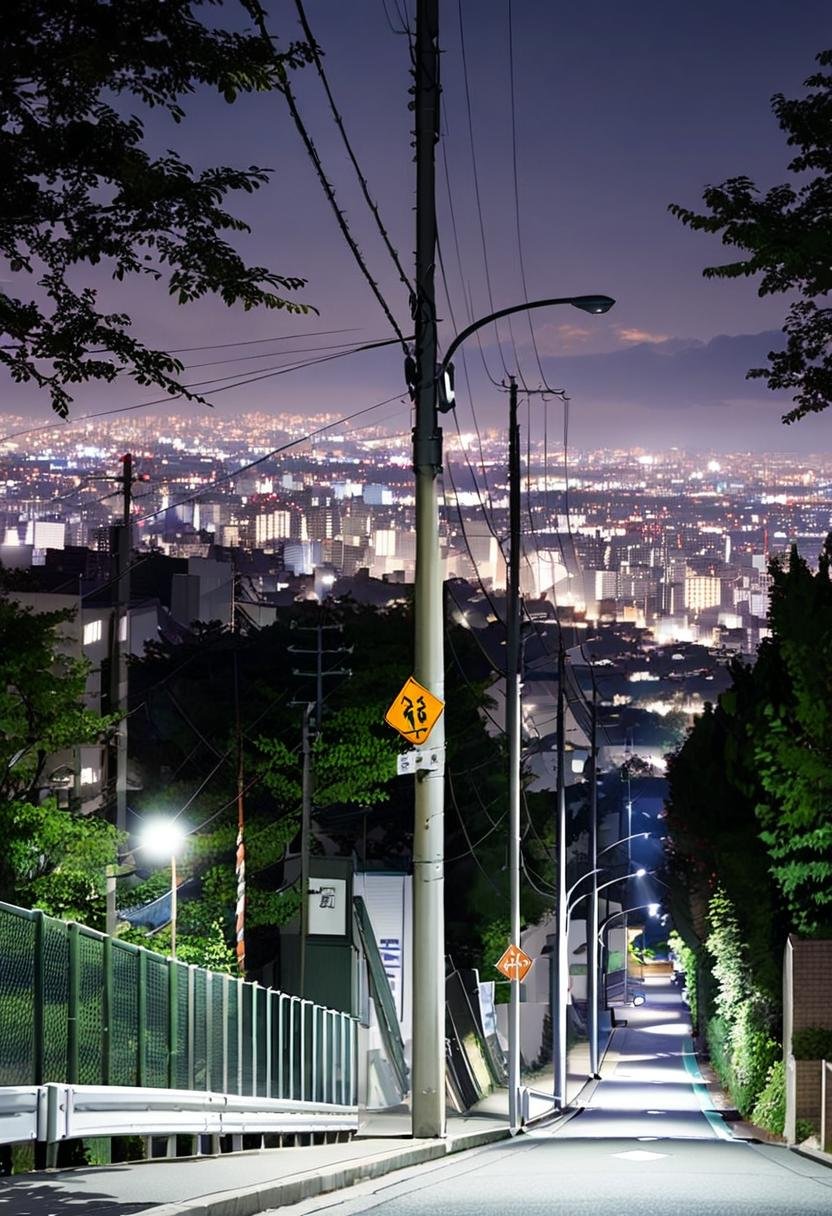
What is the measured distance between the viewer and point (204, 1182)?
1394cm

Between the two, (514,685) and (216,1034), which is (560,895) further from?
(216,1034)

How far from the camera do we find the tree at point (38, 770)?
3519cm

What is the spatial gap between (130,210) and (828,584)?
22.2 metres

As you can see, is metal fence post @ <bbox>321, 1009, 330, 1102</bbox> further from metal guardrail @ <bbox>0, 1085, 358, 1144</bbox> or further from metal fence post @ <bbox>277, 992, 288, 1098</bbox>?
metal guardrail @ <bbox>0, 1085, 358, 1144</bbox>

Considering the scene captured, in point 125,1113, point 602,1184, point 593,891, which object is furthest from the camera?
point 593,891

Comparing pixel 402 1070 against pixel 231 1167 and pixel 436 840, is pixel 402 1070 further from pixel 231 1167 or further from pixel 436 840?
pixel 231 1167

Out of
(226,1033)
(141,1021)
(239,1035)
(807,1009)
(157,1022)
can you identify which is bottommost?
(807,1009)

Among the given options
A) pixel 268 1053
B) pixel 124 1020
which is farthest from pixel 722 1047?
pixel 124 1020

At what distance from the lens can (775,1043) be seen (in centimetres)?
4288

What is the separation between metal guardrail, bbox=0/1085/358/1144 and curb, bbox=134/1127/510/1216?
1374 millimetres

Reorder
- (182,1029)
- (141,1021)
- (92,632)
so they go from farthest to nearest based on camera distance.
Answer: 1. (92,632)
2. (182,1029)
3. (141,1021)

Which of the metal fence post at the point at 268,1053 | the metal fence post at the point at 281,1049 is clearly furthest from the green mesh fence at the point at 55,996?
the metal fence post at the point at 281,1049

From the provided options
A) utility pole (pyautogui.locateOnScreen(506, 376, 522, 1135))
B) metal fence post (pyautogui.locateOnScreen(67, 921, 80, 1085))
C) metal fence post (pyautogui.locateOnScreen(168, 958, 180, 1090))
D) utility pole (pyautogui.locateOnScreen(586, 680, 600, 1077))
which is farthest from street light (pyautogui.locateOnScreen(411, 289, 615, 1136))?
utility pole (pyautogui.locateOnScreen(586, 680, 600, 1077))

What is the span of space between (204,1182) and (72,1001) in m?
1.86
